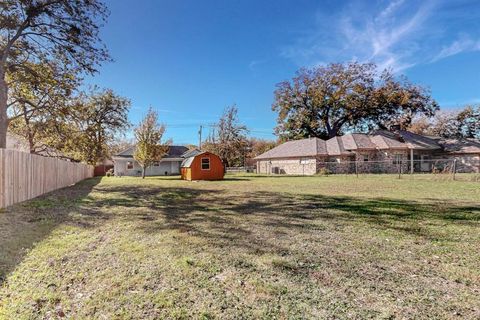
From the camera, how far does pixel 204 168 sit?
72.0 ft

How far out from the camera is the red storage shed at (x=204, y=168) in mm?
21625

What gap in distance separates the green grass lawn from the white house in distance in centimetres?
2756

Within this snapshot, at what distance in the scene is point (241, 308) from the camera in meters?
2.40

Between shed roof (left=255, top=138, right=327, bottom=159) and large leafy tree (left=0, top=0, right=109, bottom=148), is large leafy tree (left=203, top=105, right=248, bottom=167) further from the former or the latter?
large leafy tree (left=0, top=0, right=109, bottom=148)

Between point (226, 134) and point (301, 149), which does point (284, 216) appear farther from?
point (226, 134)

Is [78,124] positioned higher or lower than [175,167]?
→ higher

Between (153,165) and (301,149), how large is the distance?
1697 centimetres

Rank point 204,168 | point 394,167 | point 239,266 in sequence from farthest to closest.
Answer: point 394,167 < point 204,168 < point 239,266

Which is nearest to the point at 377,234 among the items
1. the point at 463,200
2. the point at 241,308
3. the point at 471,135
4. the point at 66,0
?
the point at 241,308

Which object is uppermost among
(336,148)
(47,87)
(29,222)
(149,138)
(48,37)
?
(48,37)

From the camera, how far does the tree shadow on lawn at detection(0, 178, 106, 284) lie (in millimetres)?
3736

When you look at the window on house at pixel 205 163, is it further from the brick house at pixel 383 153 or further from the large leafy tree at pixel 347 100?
the large leafy tree at pixel 347 100

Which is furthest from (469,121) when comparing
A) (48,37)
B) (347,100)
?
(48,37)

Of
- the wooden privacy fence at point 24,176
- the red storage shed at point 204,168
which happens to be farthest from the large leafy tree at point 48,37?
the red storage shed at point 204,168
